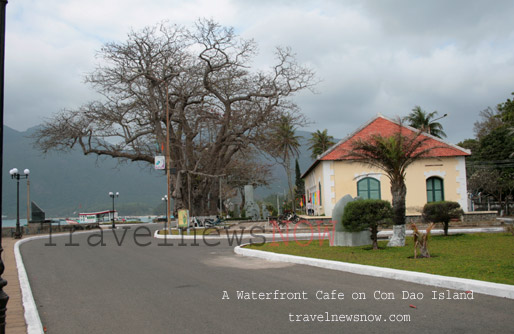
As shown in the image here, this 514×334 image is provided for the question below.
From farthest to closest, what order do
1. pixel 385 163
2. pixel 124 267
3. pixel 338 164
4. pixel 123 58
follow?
pixel 123 58, pixel 338 164, pixel 385 163, pixel 124 267

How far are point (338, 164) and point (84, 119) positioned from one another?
19.2m

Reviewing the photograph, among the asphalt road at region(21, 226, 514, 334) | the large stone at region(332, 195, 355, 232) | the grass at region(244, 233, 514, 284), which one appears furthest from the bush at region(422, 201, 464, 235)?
the asphalt road at region(21, 226, 514, 334)

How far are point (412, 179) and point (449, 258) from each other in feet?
61.1

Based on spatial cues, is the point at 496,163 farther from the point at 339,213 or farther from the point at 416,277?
the point at 416,277

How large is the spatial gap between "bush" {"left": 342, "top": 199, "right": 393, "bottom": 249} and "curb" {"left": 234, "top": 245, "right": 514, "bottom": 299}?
2.91m

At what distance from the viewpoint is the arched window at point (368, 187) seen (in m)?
30.2

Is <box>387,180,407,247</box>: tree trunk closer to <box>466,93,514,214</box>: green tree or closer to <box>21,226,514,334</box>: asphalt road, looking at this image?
<box>21,226,514,334</box>: asphalt road

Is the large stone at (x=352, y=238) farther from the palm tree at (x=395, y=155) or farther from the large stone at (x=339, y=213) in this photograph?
the palm tree at (x=395, y=155)

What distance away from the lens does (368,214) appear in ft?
49.5

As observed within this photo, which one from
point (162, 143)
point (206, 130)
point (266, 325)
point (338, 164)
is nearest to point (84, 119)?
point (162, 143)

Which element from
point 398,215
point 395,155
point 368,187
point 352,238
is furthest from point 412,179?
point 395,155

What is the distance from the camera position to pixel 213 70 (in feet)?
113

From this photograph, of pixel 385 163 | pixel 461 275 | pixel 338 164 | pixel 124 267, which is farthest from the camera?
pixel 338 164

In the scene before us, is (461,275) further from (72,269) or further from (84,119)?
(84,119)
